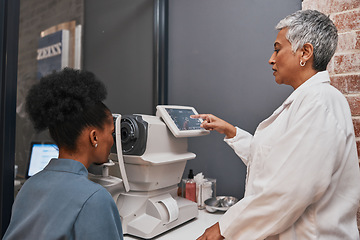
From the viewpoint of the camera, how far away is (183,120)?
155cm

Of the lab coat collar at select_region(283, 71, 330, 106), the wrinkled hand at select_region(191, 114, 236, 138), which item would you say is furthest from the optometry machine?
the lab coat collar at select_region(283, 71, 330, 106)

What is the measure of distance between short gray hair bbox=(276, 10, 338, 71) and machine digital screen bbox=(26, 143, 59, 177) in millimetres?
1567

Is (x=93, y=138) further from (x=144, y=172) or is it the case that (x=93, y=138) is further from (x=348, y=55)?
(x=348, y=55)

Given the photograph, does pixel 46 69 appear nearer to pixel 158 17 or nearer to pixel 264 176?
pixel 158 17

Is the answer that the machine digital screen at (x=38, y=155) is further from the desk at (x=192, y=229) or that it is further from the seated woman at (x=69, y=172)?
the seated woman at (x=69, y=172)

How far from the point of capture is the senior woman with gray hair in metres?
0.91

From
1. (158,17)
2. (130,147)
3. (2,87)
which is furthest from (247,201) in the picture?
(158,17)

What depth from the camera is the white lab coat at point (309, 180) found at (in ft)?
2.97

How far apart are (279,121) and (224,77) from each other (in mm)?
980

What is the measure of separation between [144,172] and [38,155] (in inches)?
39.6

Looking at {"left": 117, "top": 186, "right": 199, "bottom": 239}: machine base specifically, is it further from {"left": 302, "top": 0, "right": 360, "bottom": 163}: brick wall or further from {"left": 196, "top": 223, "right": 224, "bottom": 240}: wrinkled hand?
{"left": 302, "top": 0, "right": 360, "bottom": 163}: brick wall

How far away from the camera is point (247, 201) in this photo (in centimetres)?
103

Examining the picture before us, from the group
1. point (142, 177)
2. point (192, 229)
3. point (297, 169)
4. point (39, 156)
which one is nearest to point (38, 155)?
point (39, 156)

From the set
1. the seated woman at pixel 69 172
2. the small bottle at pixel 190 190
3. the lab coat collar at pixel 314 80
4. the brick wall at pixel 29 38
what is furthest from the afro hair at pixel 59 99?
the small bottle at pixel 190 190
